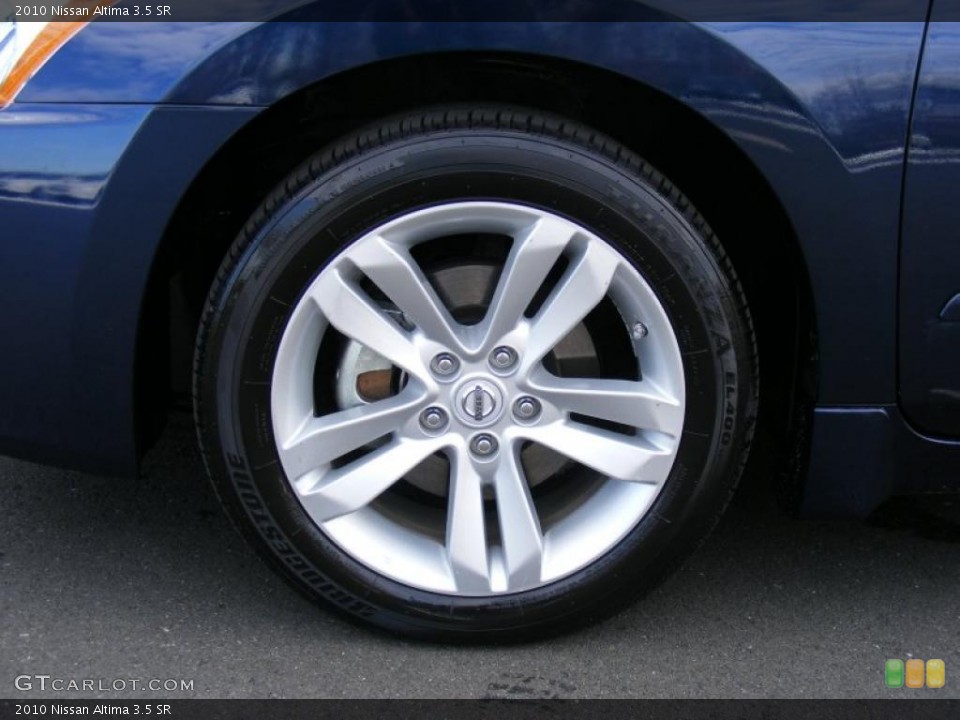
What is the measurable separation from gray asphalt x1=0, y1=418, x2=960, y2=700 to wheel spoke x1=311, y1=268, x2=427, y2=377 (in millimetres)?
554

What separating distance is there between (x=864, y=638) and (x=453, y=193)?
3.80 feet

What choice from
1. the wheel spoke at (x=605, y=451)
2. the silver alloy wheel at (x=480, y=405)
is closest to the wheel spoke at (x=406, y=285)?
the silver alloy wheel at (x=480, y=405)

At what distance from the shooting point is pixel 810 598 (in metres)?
2.42

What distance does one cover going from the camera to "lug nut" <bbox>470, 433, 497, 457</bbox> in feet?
7.02

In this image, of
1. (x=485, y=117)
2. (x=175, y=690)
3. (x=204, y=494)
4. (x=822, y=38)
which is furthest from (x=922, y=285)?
(x=204, y=494)

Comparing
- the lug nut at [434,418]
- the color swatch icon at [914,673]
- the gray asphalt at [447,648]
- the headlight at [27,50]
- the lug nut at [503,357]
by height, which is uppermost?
the headlight at [27,50]

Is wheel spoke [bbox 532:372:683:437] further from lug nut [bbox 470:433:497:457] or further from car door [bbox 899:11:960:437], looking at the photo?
car door [bbox 899:11:960:437]

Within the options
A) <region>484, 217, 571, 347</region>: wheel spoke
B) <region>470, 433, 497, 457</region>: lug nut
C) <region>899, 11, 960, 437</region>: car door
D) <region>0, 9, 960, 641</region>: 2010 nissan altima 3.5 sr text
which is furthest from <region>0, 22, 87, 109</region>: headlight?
<region>899, 11, 960, 437</region>: car door

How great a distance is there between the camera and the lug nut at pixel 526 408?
213cm

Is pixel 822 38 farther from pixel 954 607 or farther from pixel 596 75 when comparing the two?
pixel 954 607

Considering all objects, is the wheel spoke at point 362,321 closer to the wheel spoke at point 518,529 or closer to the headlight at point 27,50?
the wheel spoke at point 518,529

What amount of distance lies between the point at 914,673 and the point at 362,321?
3.88ft

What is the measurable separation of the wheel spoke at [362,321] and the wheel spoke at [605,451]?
256 mm

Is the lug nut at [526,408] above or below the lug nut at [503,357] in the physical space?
below
